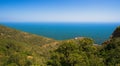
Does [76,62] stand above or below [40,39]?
above

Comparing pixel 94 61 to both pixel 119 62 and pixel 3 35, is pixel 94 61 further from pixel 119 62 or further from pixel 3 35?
pixel 3 35

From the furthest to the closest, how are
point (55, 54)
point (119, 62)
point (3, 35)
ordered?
point (3, 35)
point (55, 54)
point (119, 62)

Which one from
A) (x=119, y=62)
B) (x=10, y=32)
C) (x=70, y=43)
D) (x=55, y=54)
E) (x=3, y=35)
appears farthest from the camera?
(x=10, y=32)

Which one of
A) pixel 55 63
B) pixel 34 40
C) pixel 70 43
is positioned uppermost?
pixel 70 43

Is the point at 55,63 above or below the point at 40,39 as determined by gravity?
above

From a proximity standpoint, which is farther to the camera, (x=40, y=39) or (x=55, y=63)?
(x=40, y=39)

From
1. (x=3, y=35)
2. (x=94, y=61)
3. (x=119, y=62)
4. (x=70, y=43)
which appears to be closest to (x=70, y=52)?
(x=70, y=43)

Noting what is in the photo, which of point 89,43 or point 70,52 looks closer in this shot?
point 70,52

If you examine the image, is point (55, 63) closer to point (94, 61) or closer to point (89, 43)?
point (94, 61)

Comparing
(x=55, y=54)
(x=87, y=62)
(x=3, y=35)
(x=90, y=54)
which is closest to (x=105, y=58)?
(x=90, y=54)
